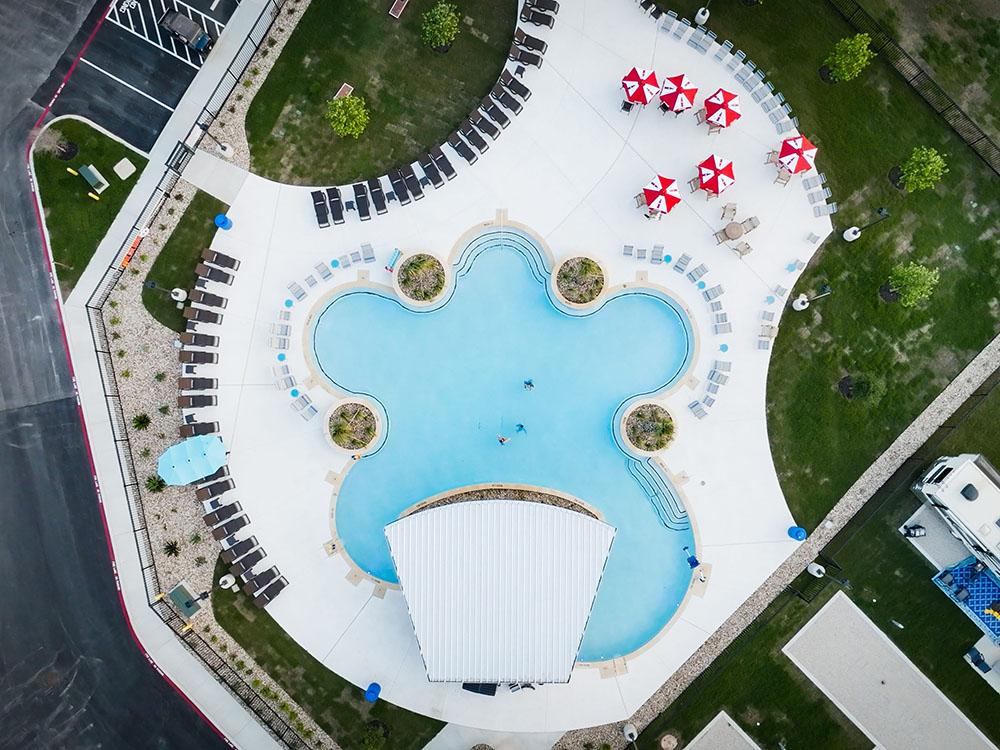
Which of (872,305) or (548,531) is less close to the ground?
(872,305)

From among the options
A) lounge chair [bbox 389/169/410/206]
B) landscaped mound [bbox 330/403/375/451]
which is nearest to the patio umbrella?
landscaped mound [bbox 330/403/375/451]

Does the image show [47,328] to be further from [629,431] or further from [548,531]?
[629,431]


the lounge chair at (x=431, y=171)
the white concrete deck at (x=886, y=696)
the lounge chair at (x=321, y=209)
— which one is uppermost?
the lounge chair at (x=431, y=171)

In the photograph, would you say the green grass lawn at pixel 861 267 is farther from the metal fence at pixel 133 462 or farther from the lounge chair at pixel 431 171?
the metal fence at pixel 133 462

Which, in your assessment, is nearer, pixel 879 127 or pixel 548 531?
pixel 548 531

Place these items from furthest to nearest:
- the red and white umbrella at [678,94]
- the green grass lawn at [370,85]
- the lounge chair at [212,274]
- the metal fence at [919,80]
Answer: the metal fence at [919,80] → the green grass lawn at [370,85] → the lounge chair at [212,274] → the red and white umbrella at [678,94]

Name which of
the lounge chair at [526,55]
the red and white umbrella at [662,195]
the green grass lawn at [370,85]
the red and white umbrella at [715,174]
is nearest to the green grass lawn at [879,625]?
the red and white umbrella at [715,174]

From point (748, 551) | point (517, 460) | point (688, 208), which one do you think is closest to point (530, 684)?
point (517, 460)
